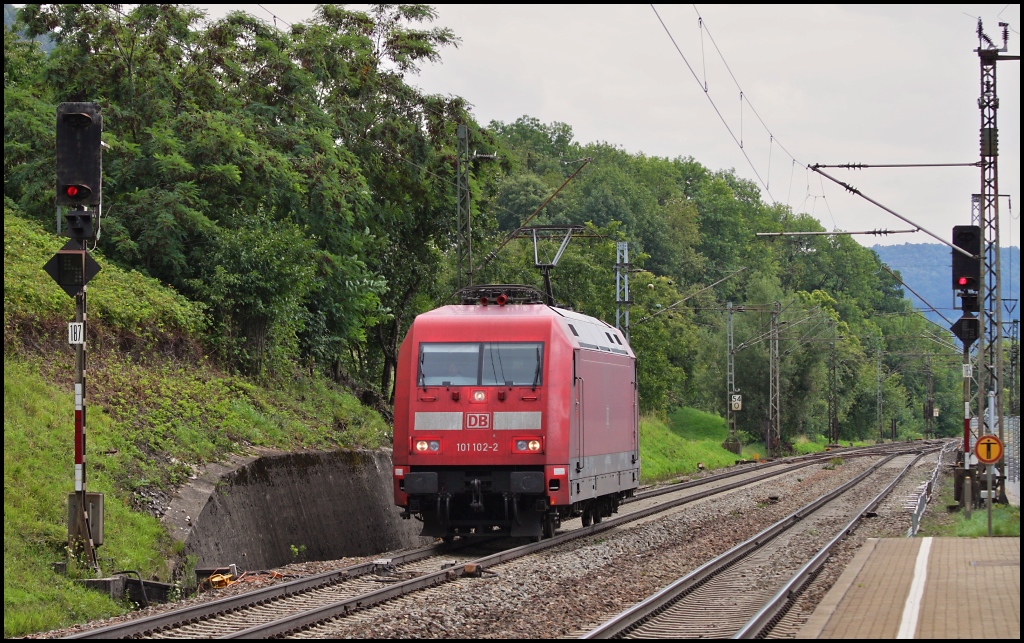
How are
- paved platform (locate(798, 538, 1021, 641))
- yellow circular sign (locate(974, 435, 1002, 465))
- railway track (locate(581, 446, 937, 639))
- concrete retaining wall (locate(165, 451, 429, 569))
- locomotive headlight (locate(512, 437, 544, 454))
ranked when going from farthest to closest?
yellow circular sign (locate(974, 435, 1002, 465)) < locomotive headlight (locate(512, 437, 544, 454)) < concrete retaining wall (locate(165, 451, 429, 569)) < railway track (locate(581, 446, 937, 639)) < paved platform (locate(798, 538, 1021, 641))

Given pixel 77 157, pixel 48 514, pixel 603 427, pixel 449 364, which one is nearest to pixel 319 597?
pixel 48 514

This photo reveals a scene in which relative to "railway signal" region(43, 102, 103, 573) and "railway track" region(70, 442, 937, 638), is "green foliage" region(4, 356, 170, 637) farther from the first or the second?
"railway track" region(70, 442, 937, 638)

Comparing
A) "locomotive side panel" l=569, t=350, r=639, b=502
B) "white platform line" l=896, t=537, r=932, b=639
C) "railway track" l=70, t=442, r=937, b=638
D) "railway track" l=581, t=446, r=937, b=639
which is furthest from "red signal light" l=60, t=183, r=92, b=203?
"white platform line" l=896, t=537, r=932, b=639

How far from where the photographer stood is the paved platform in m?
10.5

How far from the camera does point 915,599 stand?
12.2 meters

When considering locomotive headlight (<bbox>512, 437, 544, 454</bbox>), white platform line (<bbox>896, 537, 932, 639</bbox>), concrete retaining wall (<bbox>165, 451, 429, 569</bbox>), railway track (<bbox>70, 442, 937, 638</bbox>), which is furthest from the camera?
locomotive headlight (<bbox>512, 437, 544, 454</bbox>)

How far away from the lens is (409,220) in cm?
3397

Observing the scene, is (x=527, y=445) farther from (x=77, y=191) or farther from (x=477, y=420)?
(x=77, y=191)

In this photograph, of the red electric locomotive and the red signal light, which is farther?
the red electric locomotive

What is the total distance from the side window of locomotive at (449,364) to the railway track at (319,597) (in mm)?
2556

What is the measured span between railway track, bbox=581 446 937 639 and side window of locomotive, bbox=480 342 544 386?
3864 mm

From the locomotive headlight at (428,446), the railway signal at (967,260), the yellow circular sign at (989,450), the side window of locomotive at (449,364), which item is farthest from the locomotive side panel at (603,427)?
the railway signal at (967,260)

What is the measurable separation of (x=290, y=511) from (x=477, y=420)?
327 cm

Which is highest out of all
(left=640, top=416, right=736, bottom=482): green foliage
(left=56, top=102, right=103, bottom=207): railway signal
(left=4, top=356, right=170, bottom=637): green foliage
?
(left=56, top=102, right=103, bottom=207): railway signal
